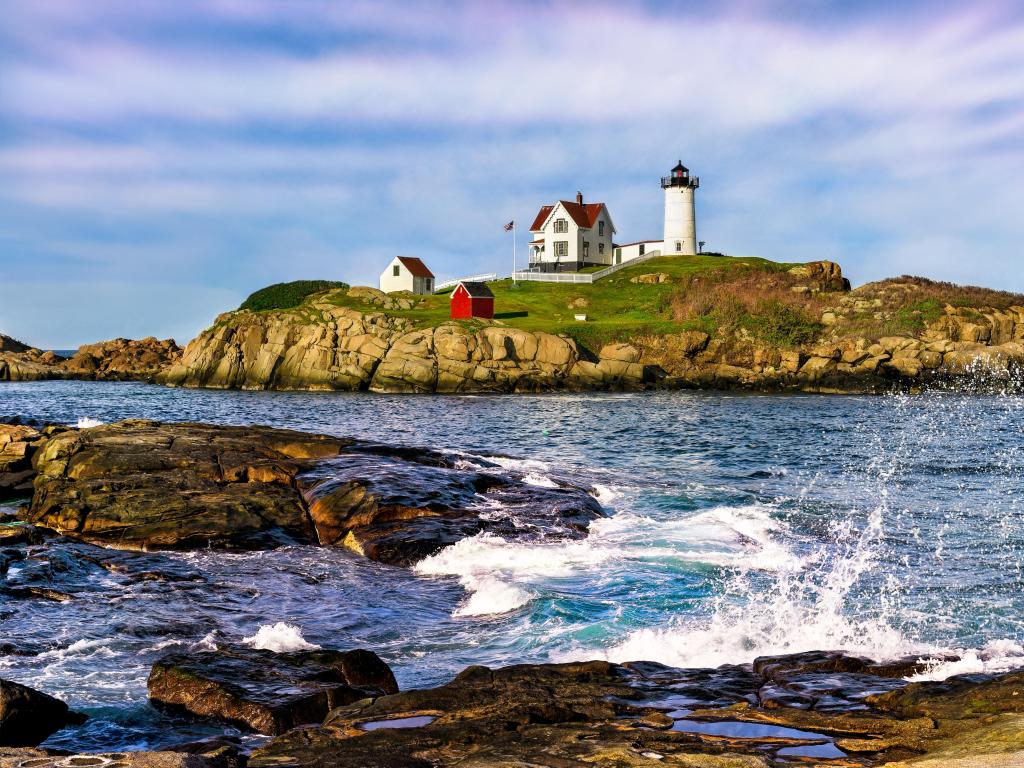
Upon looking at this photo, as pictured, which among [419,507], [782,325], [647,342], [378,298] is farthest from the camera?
[378,298]

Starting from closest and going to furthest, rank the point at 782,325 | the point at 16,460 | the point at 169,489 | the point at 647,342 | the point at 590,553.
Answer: the point at 590,553
the point at 169,489
the point at 16,460
the point at 647,342
the point at 782,325

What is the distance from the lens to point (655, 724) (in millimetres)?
7477

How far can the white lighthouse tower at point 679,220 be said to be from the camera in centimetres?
11181

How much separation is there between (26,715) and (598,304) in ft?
288

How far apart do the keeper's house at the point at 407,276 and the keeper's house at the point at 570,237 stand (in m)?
14.4

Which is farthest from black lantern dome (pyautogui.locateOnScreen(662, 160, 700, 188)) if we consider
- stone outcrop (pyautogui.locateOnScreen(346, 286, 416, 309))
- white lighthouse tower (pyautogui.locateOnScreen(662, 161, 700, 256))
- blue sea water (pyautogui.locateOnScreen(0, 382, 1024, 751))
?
blue sea water (pyautogui.locateOnScreen(0, 382, 1024, 751))

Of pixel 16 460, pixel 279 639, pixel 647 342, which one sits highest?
pixel 647 342

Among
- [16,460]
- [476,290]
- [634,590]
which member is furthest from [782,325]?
[634,590]

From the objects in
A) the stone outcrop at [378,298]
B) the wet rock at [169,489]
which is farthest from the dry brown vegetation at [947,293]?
the wet rock at [169,489]

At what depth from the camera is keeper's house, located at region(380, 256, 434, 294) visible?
107500 mm

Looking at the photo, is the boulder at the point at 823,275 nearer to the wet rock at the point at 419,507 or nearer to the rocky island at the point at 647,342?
the rocky island at the point at 647,342

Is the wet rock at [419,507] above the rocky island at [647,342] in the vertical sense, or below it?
below

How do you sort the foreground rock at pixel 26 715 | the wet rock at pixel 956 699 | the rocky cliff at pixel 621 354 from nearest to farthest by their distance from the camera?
the wet rock at pixel 956 699 → the foreground rock at pixel 26 715 → the rocky cliff at pixel 621 354

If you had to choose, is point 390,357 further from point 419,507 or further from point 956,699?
point 956,699
